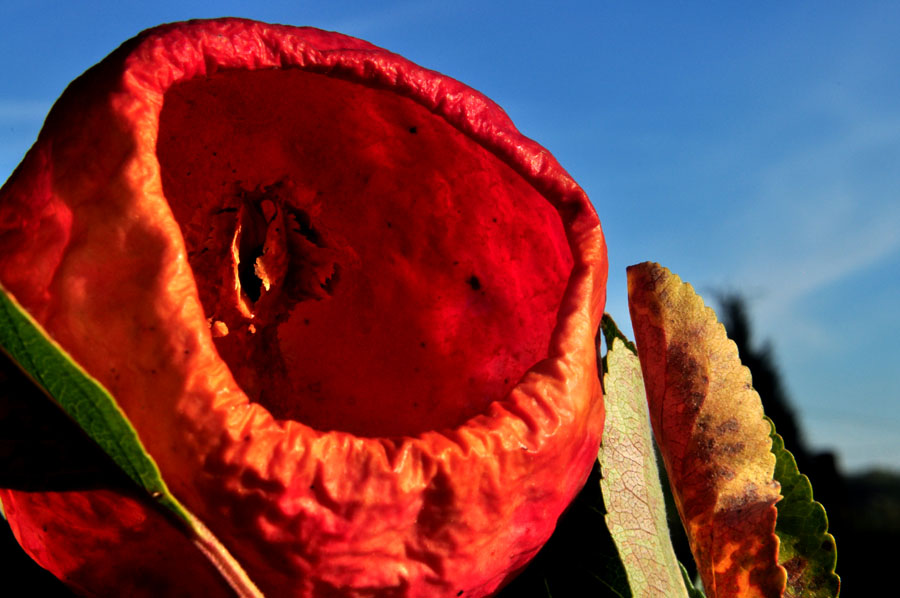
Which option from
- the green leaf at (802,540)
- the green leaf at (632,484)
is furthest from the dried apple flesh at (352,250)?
the green leaf at (802,540)

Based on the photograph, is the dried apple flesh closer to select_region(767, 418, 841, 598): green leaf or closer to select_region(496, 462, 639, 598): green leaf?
select_region(496, 462, 639, 598): green leaf

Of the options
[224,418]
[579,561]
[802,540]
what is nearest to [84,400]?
[224,418]

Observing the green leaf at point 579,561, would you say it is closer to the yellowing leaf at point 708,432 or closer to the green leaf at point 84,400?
the yellowing leaf at point 708,432

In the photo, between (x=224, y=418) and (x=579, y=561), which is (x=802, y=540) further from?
(x=224, y=418)

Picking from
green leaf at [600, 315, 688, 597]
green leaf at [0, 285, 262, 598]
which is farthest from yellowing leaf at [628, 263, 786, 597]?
green leaf at [0, 285, 262, 598]

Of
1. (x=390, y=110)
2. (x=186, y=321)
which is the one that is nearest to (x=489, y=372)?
(x=390, y=110)
